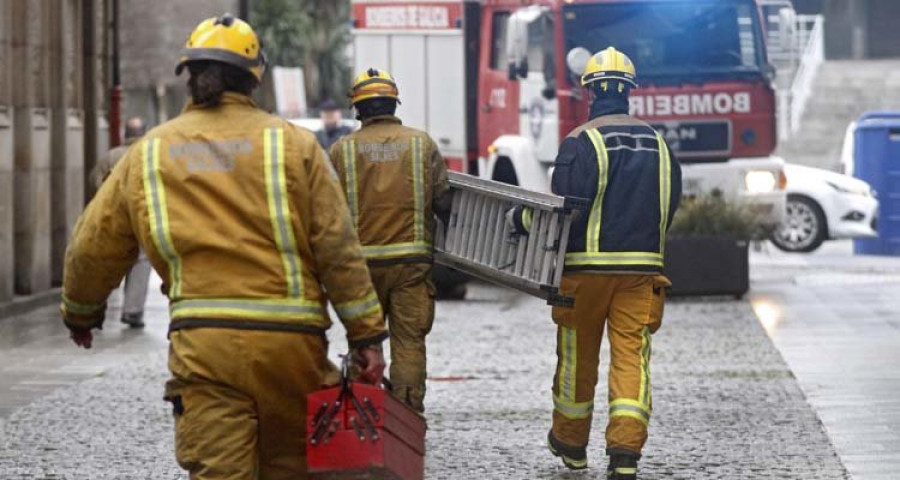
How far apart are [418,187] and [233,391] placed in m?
3.94

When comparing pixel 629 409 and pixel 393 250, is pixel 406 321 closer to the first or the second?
pixel 393 250

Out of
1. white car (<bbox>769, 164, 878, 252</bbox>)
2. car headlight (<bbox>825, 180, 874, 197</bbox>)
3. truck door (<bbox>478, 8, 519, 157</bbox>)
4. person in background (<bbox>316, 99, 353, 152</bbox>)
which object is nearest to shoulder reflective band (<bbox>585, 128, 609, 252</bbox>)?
truck door (<bbox>478, 8, 519, 157</bbox>)

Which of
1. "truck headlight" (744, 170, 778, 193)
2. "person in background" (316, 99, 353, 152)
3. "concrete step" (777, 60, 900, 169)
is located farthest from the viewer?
"concrete step" (777, 60, 900, 169)

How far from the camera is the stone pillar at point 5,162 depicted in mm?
17016

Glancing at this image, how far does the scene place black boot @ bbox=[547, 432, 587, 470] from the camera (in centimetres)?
852

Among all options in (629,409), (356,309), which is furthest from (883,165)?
(356,309)

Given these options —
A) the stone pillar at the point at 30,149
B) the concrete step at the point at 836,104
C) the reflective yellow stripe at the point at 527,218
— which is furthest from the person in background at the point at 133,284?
the concrete step at the point at 836,104

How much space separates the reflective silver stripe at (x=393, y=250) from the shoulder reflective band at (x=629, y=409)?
1.37 m

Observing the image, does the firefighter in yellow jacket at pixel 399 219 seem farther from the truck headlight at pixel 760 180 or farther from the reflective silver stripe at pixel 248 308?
the truck headlight at pixel 760 180

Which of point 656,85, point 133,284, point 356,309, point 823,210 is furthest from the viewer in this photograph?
point 823,210

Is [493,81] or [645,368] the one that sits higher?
[493,81]

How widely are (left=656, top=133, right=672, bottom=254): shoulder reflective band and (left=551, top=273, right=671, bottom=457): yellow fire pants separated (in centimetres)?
22

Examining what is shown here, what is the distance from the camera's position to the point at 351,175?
30.1 feet

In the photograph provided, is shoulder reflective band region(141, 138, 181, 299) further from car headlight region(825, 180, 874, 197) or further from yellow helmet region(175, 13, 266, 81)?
car headlight region(825, 180, 874, 197)
